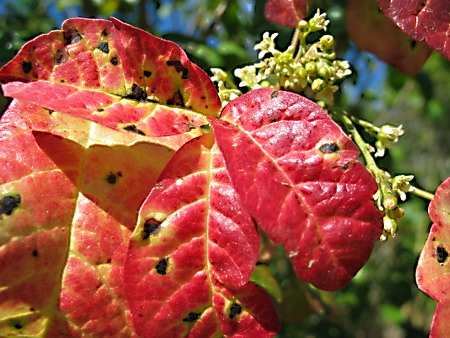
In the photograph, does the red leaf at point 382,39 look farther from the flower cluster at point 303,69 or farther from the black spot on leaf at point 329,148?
the black spot on leaf at point 329,148

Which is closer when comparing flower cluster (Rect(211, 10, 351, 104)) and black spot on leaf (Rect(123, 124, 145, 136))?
black spot on leaf (Rect(123, 124, 145, 136))

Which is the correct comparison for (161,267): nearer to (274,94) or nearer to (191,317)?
(191,317)

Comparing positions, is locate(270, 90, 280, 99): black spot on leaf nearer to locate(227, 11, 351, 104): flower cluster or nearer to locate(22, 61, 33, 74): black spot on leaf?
locate(227, 11, 351, 104): flower cluster

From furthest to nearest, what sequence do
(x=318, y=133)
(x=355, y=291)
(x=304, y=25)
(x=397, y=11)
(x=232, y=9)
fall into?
(x=355, y=291) < (x=232, y=9) < (x=304, y=25) < (x=397, y=11) < (x=318, y=133)

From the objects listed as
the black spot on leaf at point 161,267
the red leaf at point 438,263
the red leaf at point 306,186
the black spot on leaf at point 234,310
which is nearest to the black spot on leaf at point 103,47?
the red leaf at point 306,186

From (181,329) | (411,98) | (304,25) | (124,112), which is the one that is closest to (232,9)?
(304,25)

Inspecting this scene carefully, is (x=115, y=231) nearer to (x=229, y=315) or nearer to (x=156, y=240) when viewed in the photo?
(x=156, y=240)

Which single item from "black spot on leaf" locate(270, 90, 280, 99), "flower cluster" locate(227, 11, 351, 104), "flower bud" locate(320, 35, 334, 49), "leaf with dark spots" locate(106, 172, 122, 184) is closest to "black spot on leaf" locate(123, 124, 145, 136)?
"leaf with dark spots" locate(106, 172, 122, 184)
